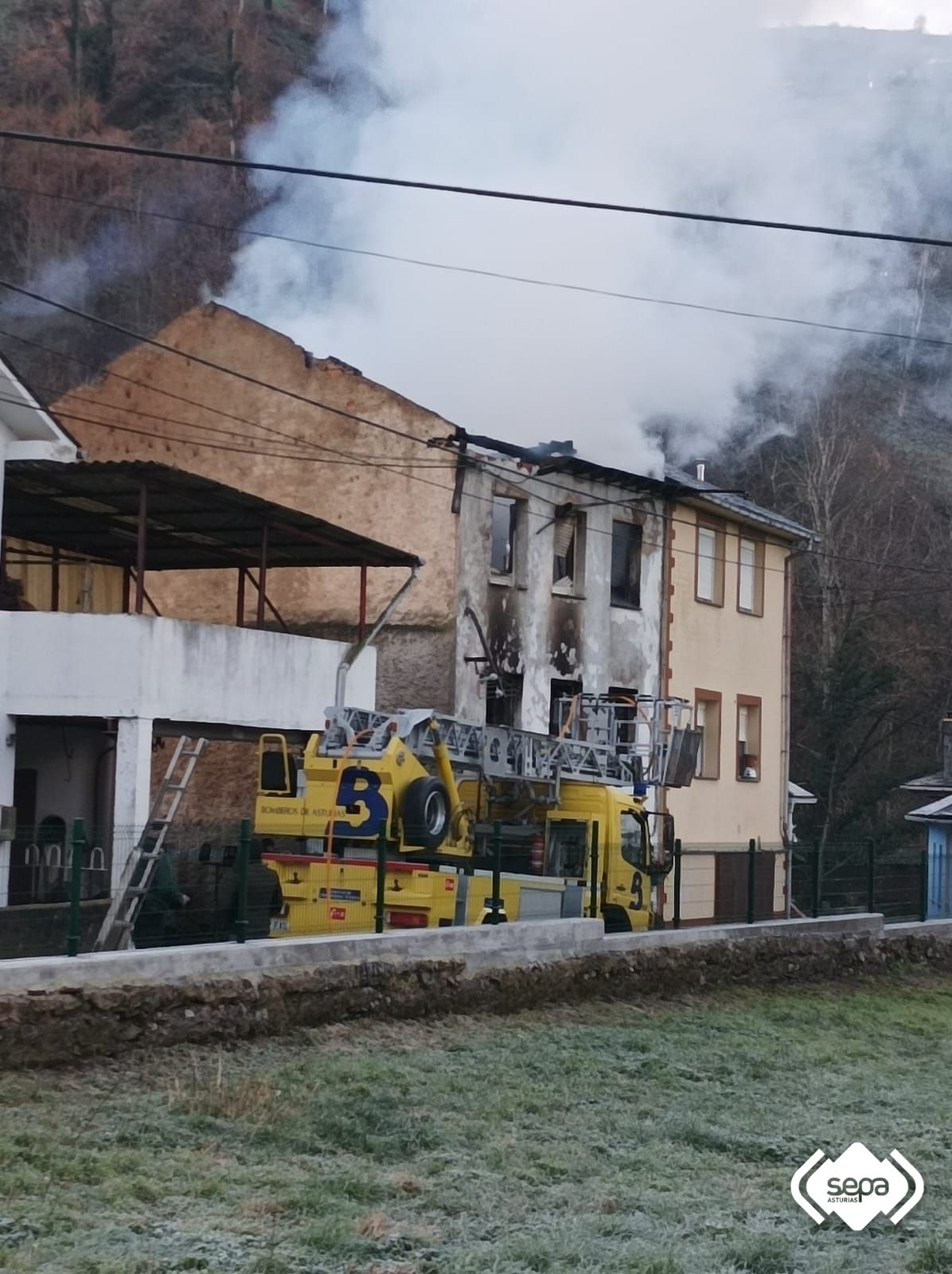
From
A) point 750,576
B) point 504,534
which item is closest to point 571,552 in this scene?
point 504,534

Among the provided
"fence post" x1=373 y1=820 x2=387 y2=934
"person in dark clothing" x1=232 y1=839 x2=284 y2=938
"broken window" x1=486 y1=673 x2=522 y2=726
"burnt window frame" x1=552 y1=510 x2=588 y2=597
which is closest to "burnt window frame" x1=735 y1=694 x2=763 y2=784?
"burnt window frame" x1=552 y1=510 x2=588 y2=597

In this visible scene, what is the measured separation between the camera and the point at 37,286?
40875mm

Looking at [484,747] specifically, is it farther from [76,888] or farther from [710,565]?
[710,565]

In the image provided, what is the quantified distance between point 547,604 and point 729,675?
6.04 meters

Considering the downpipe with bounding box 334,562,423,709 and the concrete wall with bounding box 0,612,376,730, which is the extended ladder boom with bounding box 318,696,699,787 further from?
the concrete wall with bounding box 0,612,376,730

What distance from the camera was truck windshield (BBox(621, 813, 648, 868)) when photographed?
71.8 feet

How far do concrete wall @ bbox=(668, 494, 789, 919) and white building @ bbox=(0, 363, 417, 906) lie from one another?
9630mm

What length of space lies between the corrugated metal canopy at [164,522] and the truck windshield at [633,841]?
4604 mm

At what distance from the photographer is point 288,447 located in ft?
100

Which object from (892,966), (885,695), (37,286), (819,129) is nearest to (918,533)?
(885,695)

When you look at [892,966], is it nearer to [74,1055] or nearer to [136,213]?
[74,1055]

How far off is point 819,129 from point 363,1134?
34824 mm

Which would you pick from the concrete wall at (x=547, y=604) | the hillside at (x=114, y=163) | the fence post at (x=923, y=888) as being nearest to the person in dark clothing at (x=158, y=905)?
the concrete wall at (x=547, y=604)

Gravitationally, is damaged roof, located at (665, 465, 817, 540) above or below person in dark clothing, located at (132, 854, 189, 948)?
above
